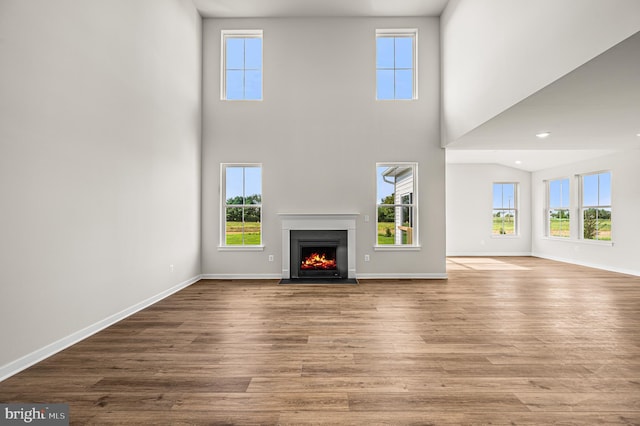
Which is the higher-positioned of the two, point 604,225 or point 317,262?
point 604,225

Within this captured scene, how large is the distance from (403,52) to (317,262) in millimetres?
4297

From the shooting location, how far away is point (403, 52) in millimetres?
6406

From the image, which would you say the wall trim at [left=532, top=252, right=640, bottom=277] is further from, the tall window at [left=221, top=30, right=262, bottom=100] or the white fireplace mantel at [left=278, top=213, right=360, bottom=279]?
the tall window at [left=221, top=30, right=262, bottom=100]

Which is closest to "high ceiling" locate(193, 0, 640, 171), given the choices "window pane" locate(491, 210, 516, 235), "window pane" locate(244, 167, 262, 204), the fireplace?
"window pane" locate(491, 210, 516, 235)

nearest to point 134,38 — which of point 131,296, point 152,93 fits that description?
point 152,93

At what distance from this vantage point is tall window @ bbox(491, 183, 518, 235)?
10.3 meters

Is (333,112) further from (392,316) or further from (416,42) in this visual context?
(392,316)

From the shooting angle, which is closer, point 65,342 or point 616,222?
point 65,342

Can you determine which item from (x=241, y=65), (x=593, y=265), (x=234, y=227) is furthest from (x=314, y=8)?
(x=593, y=265)

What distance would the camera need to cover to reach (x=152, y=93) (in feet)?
14.6

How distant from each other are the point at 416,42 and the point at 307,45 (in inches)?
80.5

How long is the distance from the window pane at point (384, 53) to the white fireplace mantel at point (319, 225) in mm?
2893

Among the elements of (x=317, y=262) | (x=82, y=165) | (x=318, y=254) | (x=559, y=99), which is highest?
(x=559, y=99)

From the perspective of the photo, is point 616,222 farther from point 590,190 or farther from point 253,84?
point 253,84
